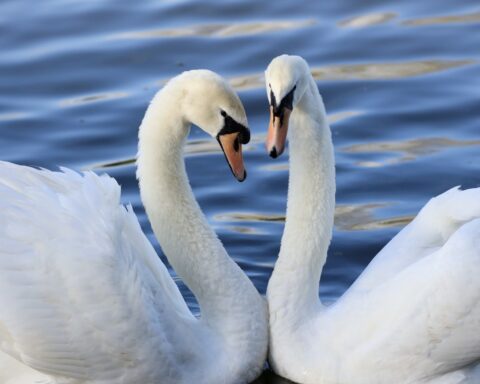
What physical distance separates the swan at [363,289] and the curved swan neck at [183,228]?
262 millimetres

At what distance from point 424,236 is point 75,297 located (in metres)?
2.06

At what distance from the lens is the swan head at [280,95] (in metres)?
7.70

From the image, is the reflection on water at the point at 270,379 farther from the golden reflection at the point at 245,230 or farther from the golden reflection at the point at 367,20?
the golden reflection at the point at 367,20

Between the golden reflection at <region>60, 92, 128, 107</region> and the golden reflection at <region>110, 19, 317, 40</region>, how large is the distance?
151 centimetres

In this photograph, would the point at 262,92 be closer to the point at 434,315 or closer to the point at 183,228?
the point at 183,228

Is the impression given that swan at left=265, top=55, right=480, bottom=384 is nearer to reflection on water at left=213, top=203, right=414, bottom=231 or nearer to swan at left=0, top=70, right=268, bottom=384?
swan at left=0, top=70, right=268, bottom=384

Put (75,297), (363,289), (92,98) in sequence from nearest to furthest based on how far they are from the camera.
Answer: (75,297) < (363,289) < (92,98)

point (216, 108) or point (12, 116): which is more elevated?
point (216, 108)

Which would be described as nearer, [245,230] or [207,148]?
[245,230]

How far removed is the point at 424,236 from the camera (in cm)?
844

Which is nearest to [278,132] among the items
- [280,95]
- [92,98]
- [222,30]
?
[280,95]

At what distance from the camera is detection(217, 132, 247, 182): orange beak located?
7.96m

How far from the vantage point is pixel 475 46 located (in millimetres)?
14664

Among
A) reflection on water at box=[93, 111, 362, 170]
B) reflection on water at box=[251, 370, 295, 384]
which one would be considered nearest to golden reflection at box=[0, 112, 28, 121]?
reflection on water at box=[93, 111, 362, 170]
